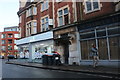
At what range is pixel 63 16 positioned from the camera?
59.9 ft

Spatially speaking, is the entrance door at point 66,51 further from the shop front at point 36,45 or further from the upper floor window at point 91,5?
the upper floor window at point 91,5

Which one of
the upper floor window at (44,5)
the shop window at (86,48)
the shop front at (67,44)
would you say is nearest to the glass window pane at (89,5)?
the shop front at (67,44)

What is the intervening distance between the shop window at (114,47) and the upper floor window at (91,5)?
3.53 metres

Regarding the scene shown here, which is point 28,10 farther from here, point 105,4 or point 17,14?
point 105,4

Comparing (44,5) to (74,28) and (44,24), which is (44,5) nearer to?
(44,24)

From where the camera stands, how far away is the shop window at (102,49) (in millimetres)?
13009

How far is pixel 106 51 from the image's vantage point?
510 inches

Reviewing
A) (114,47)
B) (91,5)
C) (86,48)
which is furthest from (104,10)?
(86,48)

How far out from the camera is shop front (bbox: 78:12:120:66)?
12.2 metres

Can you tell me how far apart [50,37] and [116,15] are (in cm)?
934

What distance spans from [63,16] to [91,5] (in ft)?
14.6

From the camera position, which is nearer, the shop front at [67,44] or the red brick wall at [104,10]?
the red brick wall at [104,10]

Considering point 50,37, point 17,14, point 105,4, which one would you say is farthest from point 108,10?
point 17,14

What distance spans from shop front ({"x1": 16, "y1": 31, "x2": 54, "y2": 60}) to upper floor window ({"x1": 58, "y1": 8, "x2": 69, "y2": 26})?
1986 mm
